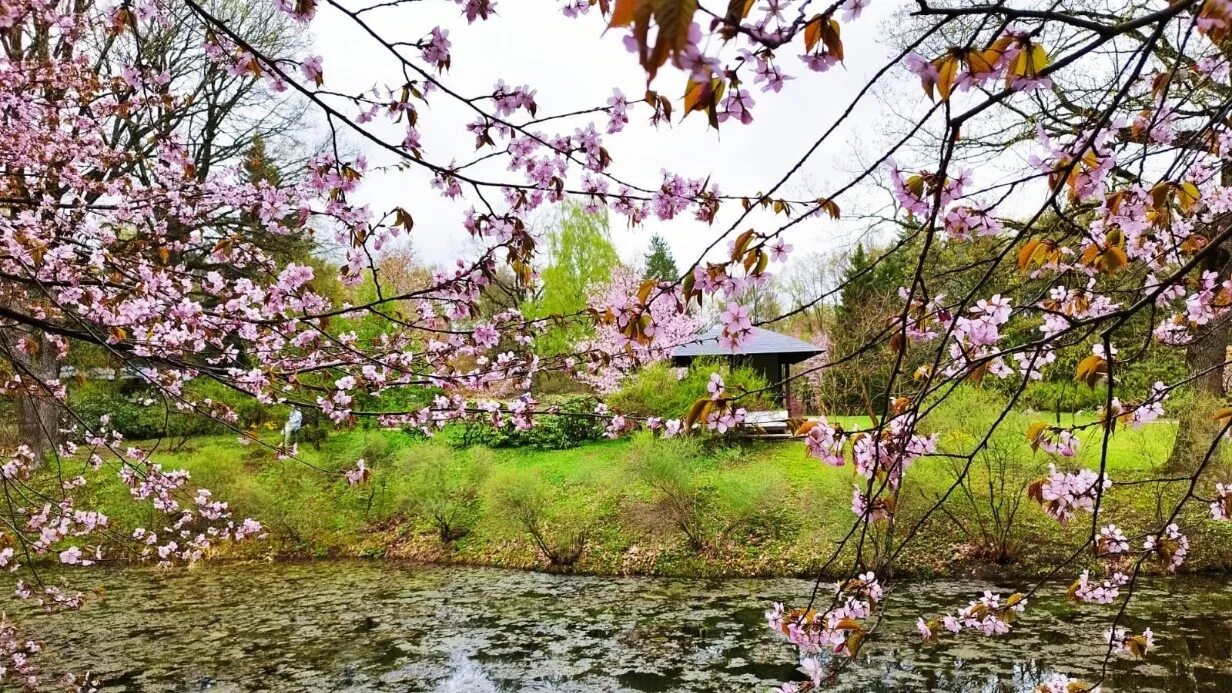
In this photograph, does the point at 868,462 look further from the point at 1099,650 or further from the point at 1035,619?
the point at 1035,619

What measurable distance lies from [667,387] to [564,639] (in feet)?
26.1

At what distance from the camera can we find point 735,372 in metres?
13.6

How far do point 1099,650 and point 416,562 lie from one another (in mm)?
7849

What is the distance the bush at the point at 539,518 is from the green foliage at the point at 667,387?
3.60m

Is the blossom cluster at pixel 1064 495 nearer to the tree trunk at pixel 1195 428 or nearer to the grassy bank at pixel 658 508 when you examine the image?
the grassy bank at pixel 658 508

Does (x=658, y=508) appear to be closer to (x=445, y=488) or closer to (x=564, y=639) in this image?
(x=564, y=639)

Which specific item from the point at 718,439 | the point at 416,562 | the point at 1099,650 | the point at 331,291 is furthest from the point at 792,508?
the point at 331,291

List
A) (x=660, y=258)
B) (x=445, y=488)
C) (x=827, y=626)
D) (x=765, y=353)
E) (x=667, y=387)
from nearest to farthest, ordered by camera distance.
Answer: (x=827, y=626) < (x=445, y=488) < (x=667, y=387) < (x=765, y=353) < (x=660, y=258)

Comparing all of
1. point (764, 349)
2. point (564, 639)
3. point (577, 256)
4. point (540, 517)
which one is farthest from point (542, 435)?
point (577, 256)

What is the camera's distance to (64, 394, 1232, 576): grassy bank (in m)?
→ 8.05

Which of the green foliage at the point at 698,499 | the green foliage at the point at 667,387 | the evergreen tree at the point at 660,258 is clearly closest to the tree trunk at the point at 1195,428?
the green foliage at the point at 698,499

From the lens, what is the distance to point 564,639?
6324mm

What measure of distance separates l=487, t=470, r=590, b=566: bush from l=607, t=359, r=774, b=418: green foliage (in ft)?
11.8

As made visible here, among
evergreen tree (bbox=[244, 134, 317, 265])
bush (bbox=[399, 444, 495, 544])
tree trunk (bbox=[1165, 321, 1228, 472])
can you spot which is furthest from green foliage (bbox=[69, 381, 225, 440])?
tree trunk (bbox=[1165, 321, 1228, 472])
